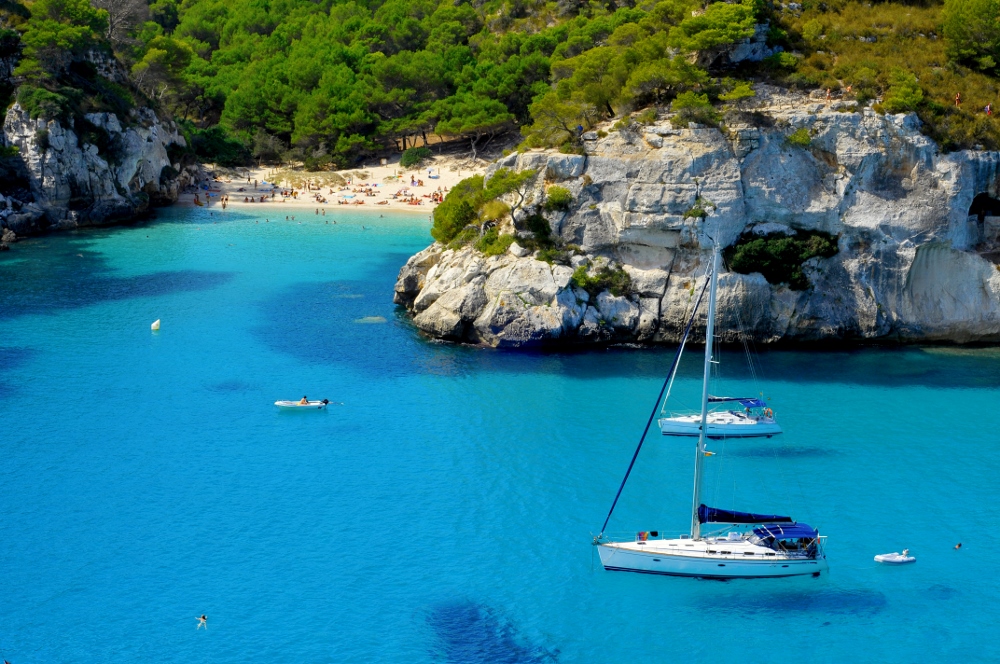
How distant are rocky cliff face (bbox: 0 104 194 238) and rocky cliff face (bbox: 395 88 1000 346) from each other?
153 feet

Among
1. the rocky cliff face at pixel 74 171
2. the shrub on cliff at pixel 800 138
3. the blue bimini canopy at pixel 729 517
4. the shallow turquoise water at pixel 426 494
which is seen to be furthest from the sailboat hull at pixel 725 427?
the rocky cliff face at pixel 74 171

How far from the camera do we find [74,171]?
8738 cm

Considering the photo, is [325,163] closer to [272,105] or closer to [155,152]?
[272,105]

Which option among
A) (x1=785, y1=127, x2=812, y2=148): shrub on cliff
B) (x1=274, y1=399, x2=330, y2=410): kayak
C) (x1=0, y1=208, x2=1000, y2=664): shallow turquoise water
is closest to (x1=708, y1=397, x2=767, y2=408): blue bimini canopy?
→ (x1=0, y1=208, x2=1000, y2=664): shallow turquoise water

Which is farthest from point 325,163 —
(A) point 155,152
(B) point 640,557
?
(B) point 640,557

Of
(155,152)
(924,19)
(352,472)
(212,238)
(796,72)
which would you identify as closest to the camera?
(352,472)

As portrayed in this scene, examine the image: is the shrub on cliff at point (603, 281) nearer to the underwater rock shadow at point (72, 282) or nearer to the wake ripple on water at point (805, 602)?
the wake ripple on water at point (805, 602)

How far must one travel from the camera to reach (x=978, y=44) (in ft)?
202

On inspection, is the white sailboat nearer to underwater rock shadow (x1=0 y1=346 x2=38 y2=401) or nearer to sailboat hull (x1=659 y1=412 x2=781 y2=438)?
sailboat hull (x1=659 y1=412 x2=781 y2=438)

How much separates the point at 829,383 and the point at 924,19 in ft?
98.3

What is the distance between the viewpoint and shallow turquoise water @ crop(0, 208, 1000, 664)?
30.5 m

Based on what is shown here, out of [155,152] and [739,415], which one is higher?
[155,152]

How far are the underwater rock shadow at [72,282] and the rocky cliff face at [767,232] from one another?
24431 millimetres

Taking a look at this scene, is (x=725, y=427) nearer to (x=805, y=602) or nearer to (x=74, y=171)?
(x=805, y=602)
